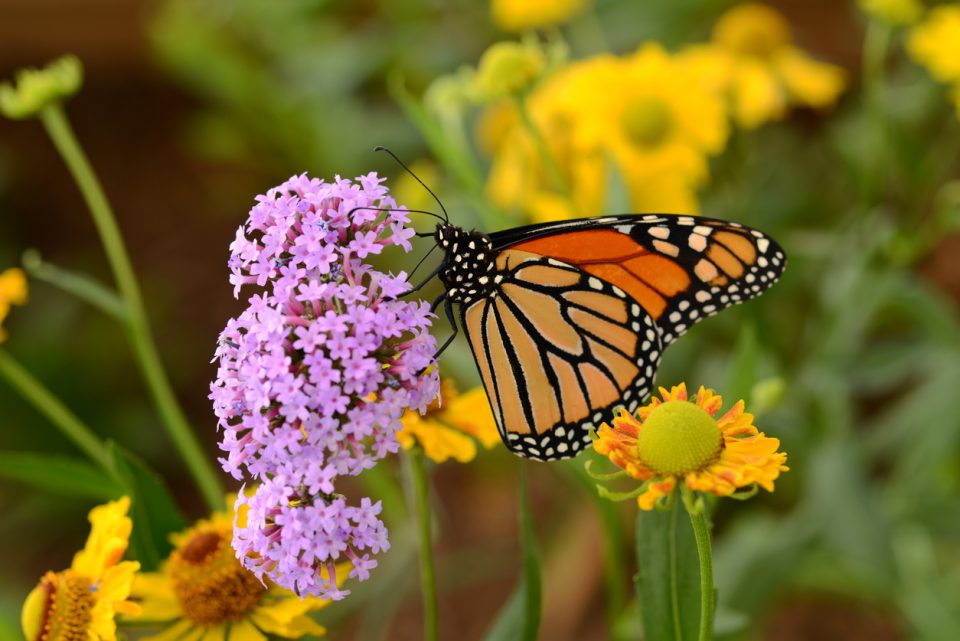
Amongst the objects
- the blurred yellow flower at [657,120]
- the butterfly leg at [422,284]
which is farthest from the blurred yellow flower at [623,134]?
the butterfly leg at [422,284]

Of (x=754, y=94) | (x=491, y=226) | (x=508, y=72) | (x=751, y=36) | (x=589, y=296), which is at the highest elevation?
(x=751, y=36)

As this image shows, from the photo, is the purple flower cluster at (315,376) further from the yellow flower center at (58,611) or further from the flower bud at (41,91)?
the flower bud at (41,91)

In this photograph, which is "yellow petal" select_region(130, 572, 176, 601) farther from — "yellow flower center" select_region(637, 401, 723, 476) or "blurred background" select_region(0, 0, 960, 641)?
"yellow flower center" select_region(637, 401, 723, 476)

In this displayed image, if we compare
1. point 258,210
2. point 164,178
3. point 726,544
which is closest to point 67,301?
point 164,178

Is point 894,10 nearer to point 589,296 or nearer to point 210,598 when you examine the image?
point 589,296

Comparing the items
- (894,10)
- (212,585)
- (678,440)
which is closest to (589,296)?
(678,440)

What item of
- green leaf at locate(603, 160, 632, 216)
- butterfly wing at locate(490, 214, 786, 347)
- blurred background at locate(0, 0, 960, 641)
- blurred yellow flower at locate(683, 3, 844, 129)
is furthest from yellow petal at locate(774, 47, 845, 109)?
butterfly wing at locate(490, 214, 786, 347)
